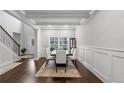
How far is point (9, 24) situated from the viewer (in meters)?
10.5

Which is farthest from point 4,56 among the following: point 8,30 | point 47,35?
point 47,35

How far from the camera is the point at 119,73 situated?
3018mm

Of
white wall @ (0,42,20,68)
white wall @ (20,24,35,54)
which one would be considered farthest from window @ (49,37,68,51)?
white wall @ (0,42,20,68)

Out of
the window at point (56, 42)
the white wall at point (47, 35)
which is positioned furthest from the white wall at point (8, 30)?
the window at point (56, 42)

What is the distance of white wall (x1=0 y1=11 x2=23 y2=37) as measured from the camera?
9331 mm

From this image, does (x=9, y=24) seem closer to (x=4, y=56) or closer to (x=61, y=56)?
(x=4, y=56)

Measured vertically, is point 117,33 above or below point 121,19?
below

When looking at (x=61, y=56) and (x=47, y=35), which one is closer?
(x=61, y=56)

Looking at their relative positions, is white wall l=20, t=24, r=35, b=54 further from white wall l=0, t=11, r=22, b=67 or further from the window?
the window
